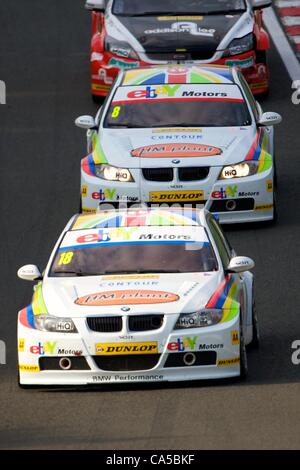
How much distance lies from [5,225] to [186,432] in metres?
7.79

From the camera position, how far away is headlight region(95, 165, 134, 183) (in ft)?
61.8

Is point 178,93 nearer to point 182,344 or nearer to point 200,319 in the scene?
point 200,319

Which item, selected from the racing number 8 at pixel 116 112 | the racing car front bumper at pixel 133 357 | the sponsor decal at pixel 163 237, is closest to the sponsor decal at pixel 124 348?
the racing car front bumper at pixel 133 357

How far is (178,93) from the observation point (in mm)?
20188

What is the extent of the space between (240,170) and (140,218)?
3774 millimetres

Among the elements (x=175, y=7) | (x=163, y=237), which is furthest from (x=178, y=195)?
(x=175, y=7)

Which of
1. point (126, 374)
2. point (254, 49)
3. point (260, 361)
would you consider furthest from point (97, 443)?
point (254, 49)

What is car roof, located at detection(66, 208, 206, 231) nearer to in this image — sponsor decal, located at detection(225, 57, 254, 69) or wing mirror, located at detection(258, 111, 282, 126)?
wing mirror, located at detection(258, 111, 282, 126)

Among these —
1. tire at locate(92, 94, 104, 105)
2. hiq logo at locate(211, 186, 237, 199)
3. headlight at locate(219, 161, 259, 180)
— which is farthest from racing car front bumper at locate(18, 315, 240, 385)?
tire at locate(92, 94, 104, 105)

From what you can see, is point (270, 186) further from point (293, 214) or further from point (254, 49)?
point (254, 49)

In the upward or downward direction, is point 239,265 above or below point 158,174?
above

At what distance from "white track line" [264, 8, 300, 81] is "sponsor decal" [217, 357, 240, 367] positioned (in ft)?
41.0

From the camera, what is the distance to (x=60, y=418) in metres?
12.7

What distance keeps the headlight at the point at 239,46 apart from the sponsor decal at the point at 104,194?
4.87 metres
